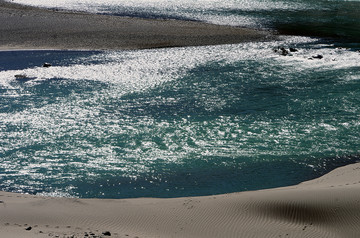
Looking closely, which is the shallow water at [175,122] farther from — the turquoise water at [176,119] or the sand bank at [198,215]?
the sand bank at [198,215]

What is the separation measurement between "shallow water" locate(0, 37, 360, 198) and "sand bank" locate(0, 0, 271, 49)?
305 centimetres

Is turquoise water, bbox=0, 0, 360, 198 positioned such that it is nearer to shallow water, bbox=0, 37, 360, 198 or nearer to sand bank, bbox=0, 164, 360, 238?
shallow water, bbox=0, 37, 360, 198

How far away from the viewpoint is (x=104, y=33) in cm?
2997

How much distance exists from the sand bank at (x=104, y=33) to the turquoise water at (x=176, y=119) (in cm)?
147

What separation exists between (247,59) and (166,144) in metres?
11.9

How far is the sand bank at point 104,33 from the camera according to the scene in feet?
93.0

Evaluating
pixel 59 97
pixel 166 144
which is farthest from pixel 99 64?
pixel 166 144

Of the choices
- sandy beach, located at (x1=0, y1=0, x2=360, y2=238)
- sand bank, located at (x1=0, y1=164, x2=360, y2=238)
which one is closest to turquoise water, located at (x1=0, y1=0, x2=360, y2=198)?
sandy beach, located at (x1=0, y1=0, x2=360, y2=238)

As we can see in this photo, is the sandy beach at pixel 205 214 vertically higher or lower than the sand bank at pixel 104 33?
lower

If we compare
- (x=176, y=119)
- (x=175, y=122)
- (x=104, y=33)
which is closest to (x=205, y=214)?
(x=175, y=122)

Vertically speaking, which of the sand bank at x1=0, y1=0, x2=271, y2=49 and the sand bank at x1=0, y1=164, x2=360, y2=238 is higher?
the sand bank at x1=0, y1=0, x2=271, y2=49

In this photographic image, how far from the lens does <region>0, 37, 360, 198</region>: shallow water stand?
41.1 feet

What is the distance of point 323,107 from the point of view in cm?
1756

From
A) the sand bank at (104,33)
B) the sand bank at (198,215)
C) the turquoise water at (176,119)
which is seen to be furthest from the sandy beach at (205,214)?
the sand bank at (104,33)
